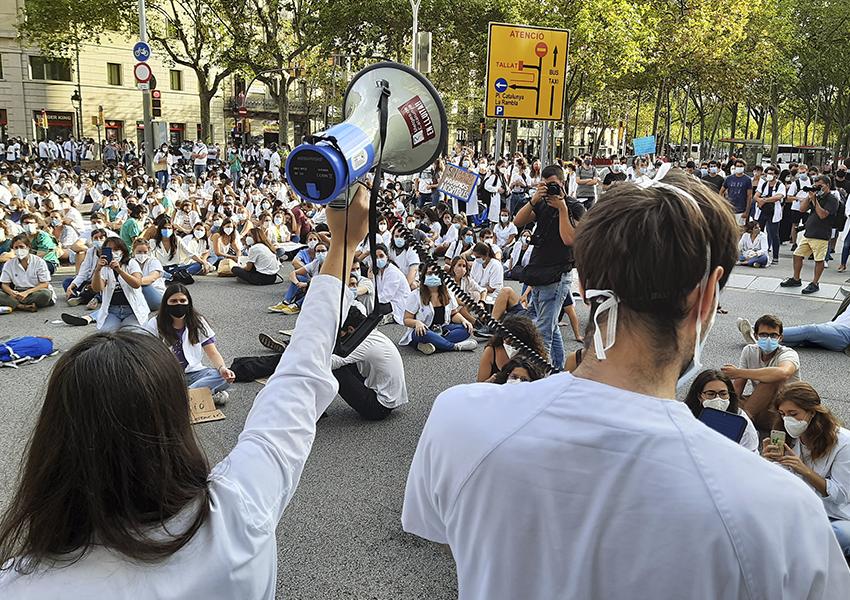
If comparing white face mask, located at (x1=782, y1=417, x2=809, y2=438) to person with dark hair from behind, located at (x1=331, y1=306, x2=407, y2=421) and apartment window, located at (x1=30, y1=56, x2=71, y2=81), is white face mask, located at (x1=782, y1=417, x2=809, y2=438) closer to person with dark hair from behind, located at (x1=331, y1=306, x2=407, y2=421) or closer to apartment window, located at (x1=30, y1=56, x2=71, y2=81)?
person with dark hair from behind, located at (x1=331, y1=306, x2=407, y2=421)

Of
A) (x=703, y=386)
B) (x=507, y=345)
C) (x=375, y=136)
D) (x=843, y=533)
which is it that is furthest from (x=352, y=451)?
(x=375, y=136)

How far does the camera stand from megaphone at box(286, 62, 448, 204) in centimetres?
176

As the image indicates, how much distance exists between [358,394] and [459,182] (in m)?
8.19

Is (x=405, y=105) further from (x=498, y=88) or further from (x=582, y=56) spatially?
(x=582, y=56)

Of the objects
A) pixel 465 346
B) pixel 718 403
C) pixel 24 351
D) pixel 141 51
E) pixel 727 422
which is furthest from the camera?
pixel 141 51

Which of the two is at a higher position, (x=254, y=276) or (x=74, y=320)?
(x=254, y=276)

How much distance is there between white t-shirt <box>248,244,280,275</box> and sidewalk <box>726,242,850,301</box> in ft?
24.1


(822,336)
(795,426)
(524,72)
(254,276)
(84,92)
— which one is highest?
(84,92)

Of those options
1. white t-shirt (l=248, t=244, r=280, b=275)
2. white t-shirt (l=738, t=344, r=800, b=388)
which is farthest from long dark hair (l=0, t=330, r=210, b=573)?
white t-shirt (l=248, t=244, r=280, b=275)

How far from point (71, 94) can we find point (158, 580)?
1915 inches

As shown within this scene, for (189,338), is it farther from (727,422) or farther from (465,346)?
(727,422)

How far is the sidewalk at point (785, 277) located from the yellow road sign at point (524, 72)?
3947mm

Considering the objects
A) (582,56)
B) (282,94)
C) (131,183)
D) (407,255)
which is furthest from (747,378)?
(282,94)

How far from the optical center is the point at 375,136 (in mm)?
2010
